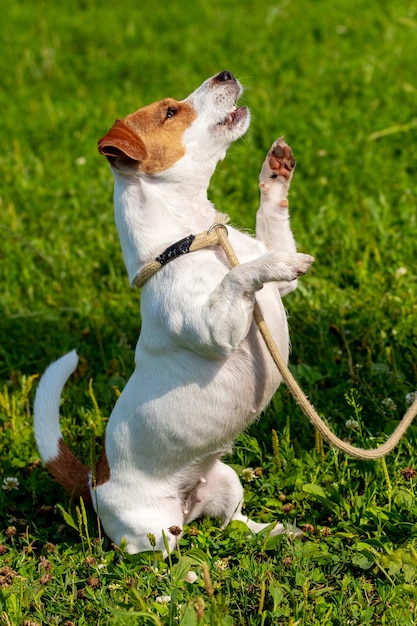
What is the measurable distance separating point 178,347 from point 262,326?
33 centimetres

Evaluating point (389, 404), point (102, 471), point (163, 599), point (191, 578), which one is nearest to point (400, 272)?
point (389, 404)

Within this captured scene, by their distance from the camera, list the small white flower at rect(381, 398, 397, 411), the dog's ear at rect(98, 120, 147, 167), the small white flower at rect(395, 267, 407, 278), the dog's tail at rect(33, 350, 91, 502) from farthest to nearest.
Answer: the small white flower at rect(395, 267, 407, 278) → the small white flower at rect(381, 398, 397, 411) → the dog's tail at rect(33, 350, 91, 502) → the dog's ear at rect(98, 120, 147, 167)

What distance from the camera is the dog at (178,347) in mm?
3477

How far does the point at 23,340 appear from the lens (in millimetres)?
5383

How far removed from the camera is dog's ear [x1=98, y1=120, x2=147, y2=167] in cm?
347

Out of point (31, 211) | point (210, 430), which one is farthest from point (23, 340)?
point (210, 430)

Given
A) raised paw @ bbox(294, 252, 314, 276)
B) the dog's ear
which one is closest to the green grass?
raised paw @ bbox(294, 252, 314, 276)

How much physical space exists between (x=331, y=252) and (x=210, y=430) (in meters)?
2.22

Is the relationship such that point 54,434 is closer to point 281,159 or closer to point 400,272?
point 281,159

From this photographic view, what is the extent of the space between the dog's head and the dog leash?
32cm

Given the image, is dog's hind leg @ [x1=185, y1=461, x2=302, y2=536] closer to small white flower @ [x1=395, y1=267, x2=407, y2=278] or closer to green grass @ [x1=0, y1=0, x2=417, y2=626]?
green grass @ [x1=0, y1=0, x2=417, y2=626]

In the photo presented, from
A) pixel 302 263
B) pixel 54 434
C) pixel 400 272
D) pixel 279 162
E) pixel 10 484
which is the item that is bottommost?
pixel 10 484

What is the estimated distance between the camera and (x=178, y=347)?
346 centimetres

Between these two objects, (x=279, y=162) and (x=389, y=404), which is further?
(x=389, y=404)
